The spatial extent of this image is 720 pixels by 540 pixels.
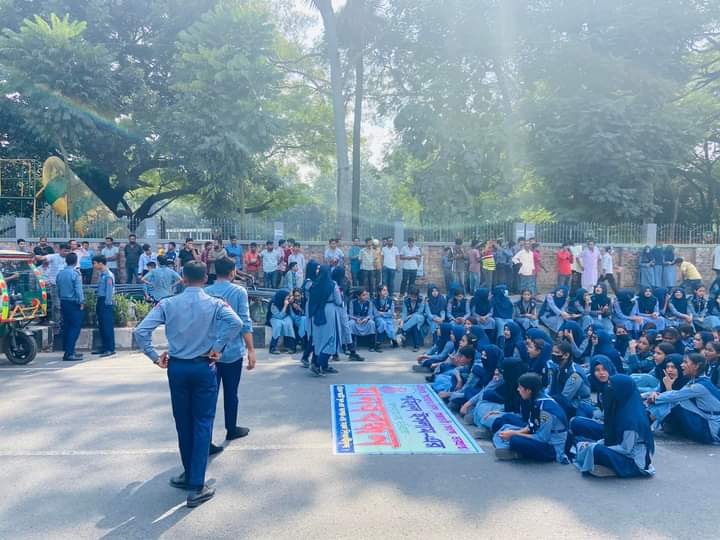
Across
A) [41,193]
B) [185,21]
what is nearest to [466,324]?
[41,193]

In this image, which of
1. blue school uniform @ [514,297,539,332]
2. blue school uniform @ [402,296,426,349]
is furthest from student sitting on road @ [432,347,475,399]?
blue school uniform @ [514,297,539,332]

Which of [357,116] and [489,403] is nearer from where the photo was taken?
[489,403]

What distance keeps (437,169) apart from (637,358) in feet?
48.3

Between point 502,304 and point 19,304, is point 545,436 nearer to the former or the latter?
point 502,304

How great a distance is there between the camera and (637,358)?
8859 mm

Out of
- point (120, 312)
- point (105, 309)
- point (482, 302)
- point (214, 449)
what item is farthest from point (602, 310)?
point (120, 312)

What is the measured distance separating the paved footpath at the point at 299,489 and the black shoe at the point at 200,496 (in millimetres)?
70

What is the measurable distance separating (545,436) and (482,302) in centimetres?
640

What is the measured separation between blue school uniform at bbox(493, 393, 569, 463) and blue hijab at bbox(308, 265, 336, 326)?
389cm

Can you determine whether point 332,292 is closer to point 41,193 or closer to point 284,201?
point 41,193

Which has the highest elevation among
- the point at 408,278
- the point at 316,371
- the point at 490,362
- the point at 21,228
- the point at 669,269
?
the point at 21,228

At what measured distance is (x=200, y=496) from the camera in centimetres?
470

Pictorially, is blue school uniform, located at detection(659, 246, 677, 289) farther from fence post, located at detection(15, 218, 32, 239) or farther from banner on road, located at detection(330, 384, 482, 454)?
fence post, located at detection(15, 218, 32, 239)

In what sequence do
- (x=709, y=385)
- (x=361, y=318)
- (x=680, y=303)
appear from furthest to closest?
1. (x=680, y=303)
2. (x=361, y=318)
3. (x=709, y=385)
